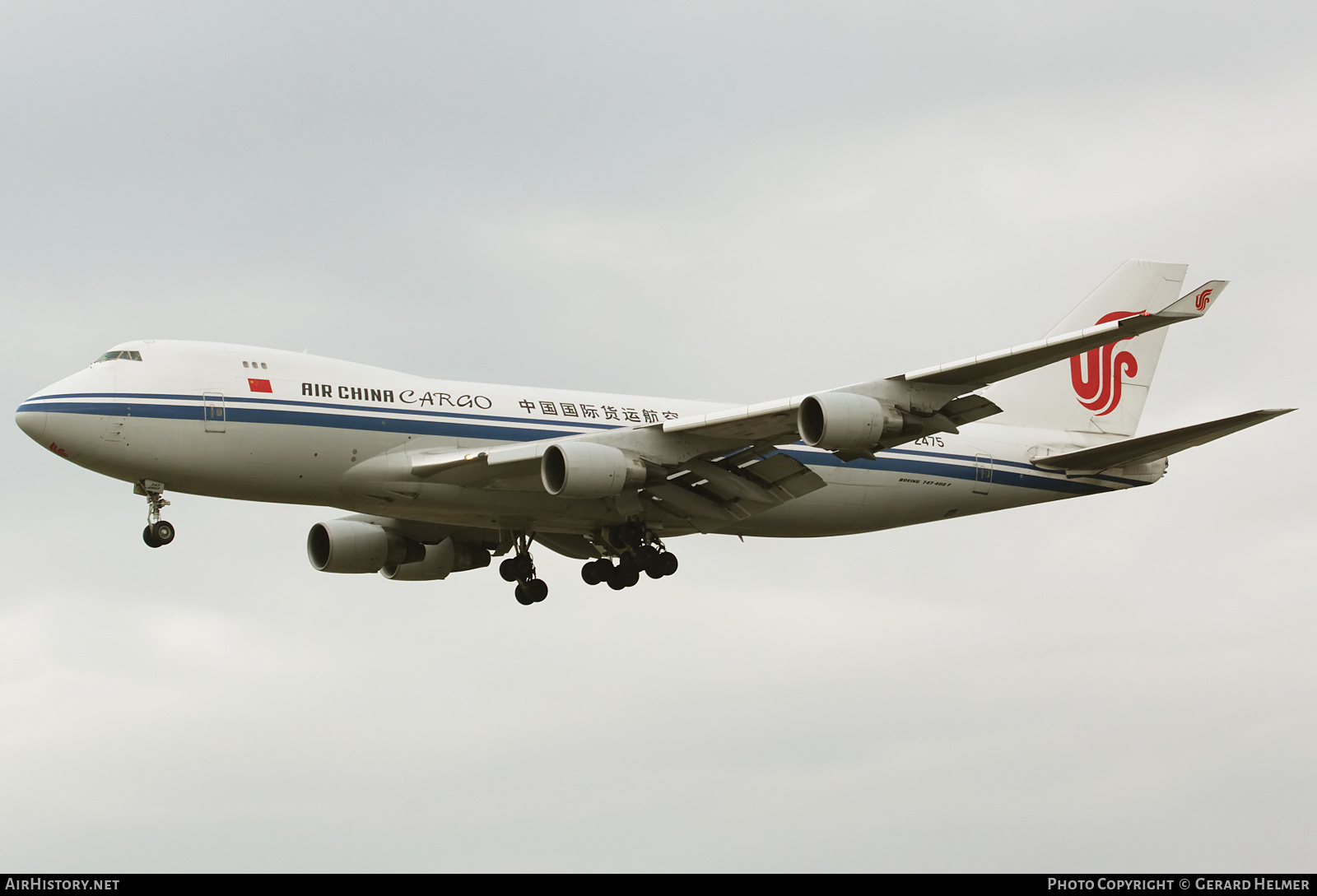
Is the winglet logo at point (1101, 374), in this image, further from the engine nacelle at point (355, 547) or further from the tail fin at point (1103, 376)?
the engine nacelle at point (355, 547)

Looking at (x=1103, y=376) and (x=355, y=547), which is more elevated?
(x=1103, y=376)

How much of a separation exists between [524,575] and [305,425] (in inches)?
315

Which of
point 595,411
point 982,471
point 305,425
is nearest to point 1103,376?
point 982,471

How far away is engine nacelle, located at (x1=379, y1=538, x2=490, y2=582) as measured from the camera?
38.7 metres

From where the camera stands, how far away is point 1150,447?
36.0m

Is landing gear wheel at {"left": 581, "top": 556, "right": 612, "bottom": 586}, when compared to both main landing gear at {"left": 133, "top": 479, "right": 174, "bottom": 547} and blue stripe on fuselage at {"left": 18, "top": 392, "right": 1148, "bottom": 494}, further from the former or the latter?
main landing gear at {"left": 133, "top": 479, "right": 174, "bottom": 547}

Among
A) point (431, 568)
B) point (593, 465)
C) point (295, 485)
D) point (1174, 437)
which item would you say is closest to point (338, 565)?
point (431, 568)

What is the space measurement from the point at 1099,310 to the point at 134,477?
25381 millimetres

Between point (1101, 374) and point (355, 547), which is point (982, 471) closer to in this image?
point (1101, 374)

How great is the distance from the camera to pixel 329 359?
3219 cm

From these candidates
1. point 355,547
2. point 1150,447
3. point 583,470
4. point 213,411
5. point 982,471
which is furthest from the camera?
point 982,471

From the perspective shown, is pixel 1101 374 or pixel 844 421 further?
pixel 1101 374

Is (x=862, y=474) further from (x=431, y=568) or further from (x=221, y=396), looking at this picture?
(x=221, y=396)

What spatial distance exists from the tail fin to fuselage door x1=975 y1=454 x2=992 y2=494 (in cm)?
225
